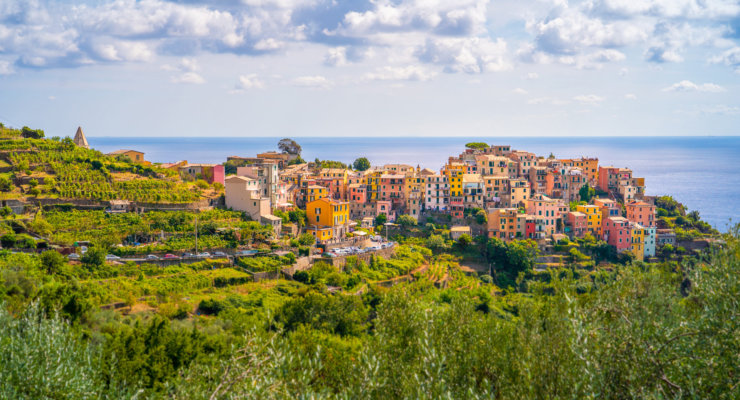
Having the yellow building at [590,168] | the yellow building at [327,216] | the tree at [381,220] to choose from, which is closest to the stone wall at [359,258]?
the yellow building at [327,216]

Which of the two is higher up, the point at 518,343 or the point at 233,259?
the point at 518,343

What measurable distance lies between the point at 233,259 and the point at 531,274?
707 inches

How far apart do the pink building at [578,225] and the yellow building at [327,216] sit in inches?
609

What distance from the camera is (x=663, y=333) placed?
8.27 m

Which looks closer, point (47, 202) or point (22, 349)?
point (22, 349)

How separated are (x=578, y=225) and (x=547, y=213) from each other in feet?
7.35

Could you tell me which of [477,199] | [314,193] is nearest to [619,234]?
[477,199]

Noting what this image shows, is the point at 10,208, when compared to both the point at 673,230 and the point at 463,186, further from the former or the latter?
the point at 673,230

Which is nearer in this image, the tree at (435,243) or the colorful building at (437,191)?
the tree at (435,243)

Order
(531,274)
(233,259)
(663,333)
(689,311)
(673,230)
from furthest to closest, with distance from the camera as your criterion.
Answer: (673,230) → (531,274) → (233,259) → (689,311) → (663,333)

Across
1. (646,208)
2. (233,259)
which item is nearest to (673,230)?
(646,208)

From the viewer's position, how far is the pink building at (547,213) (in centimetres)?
4116

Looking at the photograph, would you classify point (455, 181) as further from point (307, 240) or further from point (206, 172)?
point (206, 172)

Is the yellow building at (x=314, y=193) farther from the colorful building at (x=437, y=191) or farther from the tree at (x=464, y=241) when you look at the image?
the tree at (x=464, y=241)
